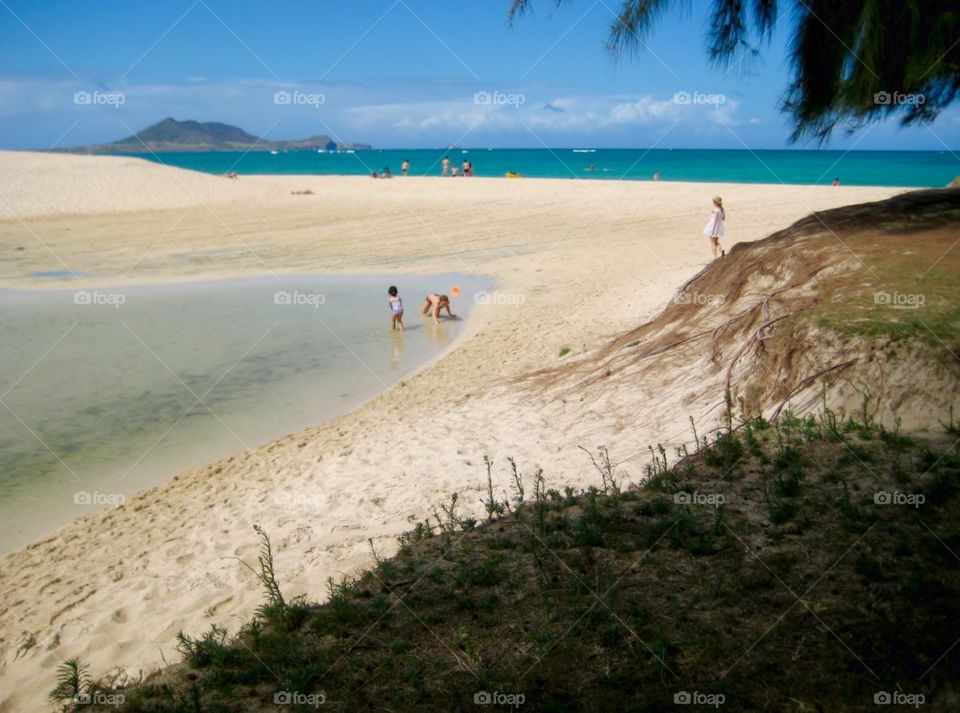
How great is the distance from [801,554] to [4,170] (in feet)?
127

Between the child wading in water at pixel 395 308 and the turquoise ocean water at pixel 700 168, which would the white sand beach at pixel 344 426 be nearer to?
the child wading in water at pixel 395 308

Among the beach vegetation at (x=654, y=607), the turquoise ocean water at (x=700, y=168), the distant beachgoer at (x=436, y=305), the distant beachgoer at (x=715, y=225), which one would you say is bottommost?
the beach vegetation at (x=654, y=607)

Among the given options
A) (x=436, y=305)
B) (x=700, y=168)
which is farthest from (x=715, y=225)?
(x=700, y=168)

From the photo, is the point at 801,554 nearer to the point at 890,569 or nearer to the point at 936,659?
the point at 890,569

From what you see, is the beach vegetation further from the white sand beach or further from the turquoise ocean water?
the turquoise ocean water

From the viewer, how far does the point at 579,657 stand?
12.3 ft

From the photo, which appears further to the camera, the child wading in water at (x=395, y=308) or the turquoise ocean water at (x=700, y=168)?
the turquoise ocean water at (x=700, y=168)

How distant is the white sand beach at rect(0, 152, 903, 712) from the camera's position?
218 inches

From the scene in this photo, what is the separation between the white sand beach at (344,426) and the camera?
5535 millimetres

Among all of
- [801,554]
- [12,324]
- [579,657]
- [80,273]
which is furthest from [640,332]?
[80,273]

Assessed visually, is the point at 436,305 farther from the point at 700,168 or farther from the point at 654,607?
the point at 700,168

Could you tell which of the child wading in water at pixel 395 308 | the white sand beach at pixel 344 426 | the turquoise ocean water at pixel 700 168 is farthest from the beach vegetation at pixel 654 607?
the turquoise ocean water at pixel 700 168

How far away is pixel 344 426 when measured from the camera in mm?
9414

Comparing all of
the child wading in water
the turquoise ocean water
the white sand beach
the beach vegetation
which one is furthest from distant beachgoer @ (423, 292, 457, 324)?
the turquoise ocean water
